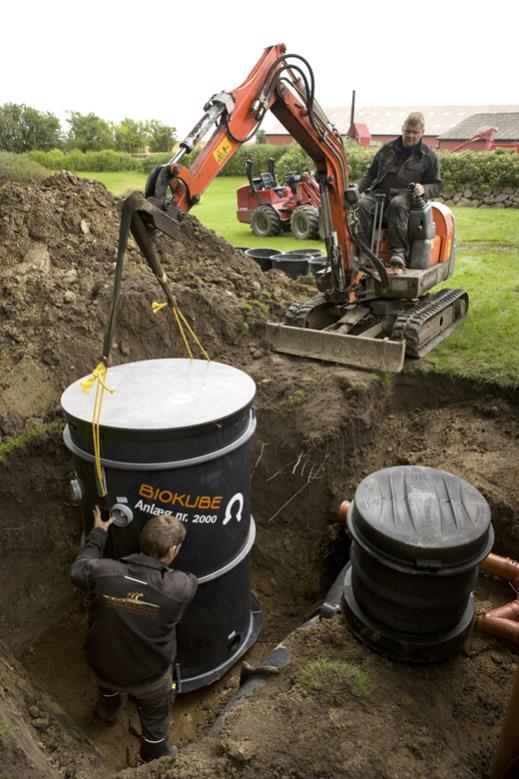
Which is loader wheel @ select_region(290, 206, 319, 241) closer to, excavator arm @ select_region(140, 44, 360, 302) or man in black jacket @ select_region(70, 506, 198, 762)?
→ excavator arm @ select_region(140, 44, 360, 302)

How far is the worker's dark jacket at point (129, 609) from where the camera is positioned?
265 centimetres

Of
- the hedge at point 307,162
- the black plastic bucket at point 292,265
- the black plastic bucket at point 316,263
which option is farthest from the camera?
the hedge at point 307,162

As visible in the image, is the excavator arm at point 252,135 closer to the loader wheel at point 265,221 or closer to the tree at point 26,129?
the loader wheel at point 265,221

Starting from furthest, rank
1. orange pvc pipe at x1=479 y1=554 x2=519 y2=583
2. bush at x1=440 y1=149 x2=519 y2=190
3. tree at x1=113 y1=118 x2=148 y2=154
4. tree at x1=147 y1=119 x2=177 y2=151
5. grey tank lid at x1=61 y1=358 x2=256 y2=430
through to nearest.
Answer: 1. tree at x1=147 y1=119 x2=177 y2=151
2. tree at x1=113 y1=118 x2=148 y2=154
3. bush at x1=440 y1=149 x2=519 y2=190
4. orange pvc pipe at x1=479 y1=554 x2=519 y2=583
5. grey tank lid at x1=61 y1=358 x2=256 y2=430

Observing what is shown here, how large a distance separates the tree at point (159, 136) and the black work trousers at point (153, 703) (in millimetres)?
40066

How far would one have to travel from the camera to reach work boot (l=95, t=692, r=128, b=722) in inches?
131

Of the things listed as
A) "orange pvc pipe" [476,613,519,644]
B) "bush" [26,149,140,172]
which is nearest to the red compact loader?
"orange pvc pipe" [476,613,519,644]

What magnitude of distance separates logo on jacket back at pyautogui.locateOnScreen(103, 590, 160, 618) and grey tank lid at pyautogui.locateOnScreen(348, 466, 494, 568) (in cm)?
106

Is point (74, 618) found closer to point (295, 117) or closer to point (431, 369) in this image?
point (431, 369)

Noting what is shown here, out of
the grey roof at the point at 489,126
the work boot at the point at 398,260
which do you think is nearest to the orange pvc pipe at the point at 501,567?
the work boot at the point at 398,260

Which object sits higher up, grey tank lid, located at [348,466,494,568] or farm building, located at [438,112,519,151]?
farm building, located at [438,112,519,151]

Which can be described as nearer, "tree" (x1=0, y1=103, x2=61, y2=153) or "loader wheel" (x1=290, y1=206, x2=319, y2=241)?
"loader wheel" (x1=290, y1=206, x2=319, y2=241)

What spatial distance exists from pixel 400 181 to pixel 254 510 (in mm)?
4006

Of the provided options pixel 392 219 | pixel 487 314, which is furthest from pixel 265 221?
pixel 392 219
